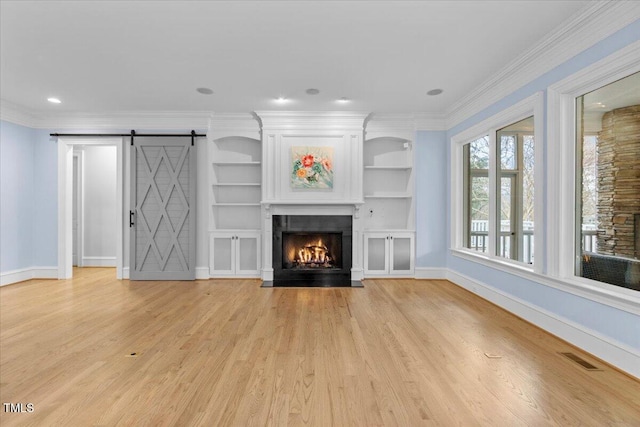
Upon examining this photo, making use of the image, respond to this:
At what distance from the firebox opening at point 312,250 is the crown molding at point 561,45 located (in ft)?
9.76

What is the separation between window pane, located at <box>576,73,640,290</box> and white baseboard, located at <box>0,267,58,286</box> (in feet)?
24.0

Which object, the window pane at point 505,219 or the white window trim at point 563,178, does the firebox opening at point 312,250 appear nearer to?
the window pane at point 505,219

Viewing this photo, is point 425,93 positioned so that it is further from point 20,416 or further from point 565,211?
point 20,416

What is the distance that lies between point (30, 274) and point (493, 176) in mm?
7334

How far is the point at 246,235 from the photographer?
556 cm

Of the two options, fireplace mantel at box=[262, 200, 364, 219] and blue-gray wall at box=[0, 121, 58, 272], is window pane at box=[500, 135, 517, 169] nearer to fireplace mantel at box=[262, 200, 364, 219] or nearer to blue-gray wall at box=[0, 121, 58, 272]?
fireplace mantel at box=[262, 200, 364, 219]

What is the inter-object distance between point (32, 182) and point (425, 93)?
21.1ft

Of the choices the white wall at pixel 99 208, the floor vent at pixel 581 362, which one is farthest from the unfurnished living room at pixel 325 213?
the white wall at pixel 99 208

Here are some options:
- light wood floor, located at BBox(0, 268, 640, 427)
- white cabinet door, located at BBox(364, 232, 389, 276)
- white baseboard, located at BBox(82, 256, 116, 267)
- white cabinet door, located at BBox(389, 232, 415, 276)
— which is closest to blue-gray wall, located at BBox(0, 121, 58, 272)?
white baseboard, located at BBox(82, 256, 116, 267)

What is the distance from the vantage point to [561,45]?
2.95 metres

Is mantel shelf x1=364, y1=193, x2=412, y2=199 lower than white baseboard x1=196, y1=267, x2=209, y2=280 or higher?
higher

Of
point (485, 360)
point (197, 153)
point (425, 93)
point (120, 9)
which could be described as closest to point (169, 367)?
point (485, 360)

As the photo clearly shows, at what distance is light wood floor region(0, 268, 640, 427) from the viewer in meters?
1.84

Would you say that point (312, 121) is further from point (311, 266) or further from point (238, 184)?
point (311, 266)
